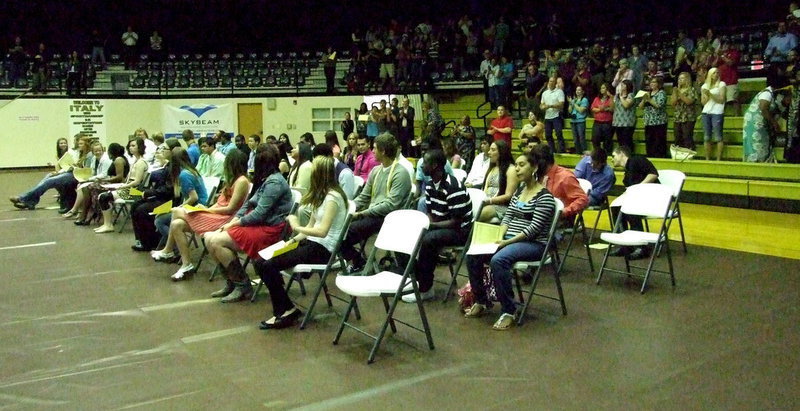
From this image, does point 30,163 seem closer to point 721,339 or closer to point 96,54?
point 96,54

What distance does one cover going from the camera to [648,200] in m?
5.83

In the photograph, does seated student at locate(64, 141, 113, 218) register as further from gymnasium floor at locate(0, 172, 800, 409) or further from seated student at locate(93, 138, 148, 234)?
gymnasium floor at locate(0, 172, 800, 409)

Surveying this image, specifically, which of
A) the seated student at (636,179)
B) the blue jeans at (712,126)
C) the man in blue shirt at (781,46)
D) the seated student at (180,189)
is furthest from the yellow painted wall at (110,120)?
the seated student at (636,179)

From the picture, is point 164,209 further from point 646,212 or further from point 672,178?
point 672,178

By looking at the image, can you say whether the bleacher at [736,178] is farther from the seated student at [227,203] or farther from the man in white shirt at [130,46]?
the man in white shirt at [130,46]

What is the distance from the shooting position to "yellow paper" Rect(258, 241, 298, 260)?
4.79 m

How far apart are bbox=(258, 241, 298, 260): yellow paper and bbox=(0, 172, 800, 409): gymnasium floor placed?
0.50 metres

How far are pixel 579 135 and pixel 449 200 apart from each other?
7.28m

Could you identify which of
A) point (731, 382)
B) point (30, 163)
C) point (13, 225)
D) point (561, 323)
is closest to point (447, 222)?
point (561, 323)

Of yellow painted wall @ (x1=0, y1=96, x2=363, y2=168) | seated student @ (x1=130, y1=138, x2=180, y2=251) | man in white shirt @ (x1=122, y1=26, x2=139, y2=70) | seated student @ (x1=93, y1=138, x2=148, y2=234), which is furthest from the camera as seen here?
man in white shirt @ (x1=122, y1=26, x2=139, y2=70)

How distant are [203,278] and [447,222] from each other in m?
2.34

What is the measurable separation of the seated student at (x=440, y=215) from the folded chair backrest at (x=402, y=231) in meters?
0.62

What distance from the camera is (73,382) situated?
3887 mm

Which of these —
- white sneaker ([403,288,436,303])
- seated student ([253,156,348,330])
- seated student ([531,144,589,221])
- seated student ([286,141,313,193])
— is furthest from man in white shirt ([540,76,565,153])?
seated student ([253,156,348,330])
